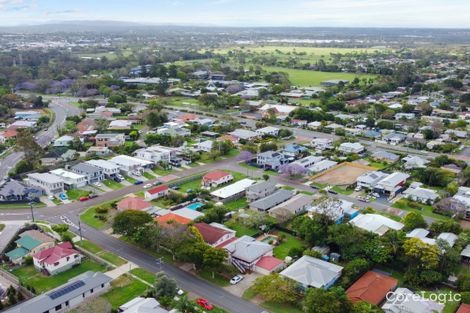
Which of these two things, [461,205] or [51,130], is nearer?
[461,205]

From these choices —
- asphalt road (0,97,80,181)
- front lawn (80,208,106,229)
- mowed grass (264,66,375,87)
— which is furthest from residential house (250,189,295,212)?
mowed grass (264,66,375,87)

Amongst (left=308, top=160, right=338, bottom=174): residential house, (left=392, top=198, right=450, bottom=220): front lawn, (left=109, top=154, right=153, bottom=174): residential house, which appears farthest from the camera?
(left=308, top=160, right=338, bottom=174): residential house

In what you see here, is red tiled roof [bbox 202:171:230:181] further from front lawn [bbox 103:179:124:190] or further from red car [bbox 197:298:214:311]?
red car [bbox 197:298:214:311]

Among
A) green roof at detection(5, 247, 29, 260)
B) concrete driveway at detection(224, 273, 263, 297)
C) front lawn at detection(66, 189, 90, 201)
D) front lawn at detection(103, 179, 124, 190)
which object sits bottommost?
front lawn at detection(66, 189, 90, 201)

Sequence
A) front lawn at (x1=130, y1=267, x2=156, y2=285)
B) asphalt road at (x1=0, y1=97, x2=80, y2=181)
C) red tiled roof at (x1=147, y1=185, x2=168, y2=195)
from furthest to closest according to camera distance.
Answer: asphalt road at (x1=0, y1=97, x2=80, y2=181), red tiled roof at (x1=147, y1=185, x2=168, y2=195), front lawn at (x1=130, y1=267, x2=156, y2=285)

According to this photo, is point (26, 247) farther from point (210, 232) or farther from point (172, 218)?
point (210, 232)

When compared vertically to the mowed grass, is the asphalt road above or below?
below

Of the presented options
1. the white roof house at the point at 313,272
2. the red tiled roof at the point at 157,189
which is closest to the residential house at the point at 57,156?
the red tiled roof at the point at 157,189

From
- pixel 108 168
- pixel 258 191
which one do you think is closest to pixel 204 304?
pixel 258 191
